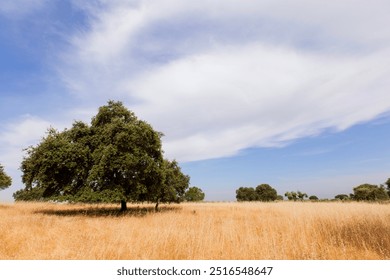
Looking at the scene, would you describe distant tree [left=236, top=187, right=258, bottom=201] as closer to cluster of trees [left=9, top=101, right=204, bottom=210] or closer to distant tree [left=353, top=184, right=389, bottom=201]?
distant tree [left=353, top=184, right=389, bottom=201]

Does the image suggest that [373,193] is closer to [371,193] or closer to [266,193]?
[371,193]

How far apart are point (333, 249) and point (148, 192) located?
1754cm

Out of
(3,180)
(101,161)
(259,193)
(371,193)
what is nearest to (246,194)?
(259,193)

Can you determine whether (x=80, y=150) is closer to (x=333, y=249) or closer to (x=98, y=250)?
(x=98, y=250)

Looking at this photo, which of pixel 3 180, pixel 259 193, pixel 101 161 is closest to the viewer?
pixel 101 161

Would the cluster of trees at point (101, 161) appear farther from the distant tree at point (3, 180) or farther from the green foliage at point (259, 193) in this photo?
the green foliage at point (259, 193)

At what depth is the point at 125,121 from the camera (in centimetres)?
2478

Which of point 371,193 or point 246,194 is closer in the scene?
point 371,193

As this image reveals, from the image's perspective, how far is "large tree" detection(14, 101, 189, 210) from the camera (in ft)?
71.3

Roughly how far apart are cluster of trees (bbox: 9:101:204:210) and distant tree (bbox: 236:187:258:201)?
75.2 metres

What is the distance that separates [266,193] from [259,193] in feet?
7.77

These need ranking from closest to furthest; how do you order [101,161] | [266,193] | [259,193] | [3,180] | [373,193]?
[101,161]
[3,180]
[373,193]
[266,193]
[259,193]

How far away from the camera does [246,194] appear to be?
96.9 metres

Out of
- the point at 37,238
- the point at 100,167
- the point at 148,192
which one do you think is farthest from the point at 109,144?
the point at 37,238
